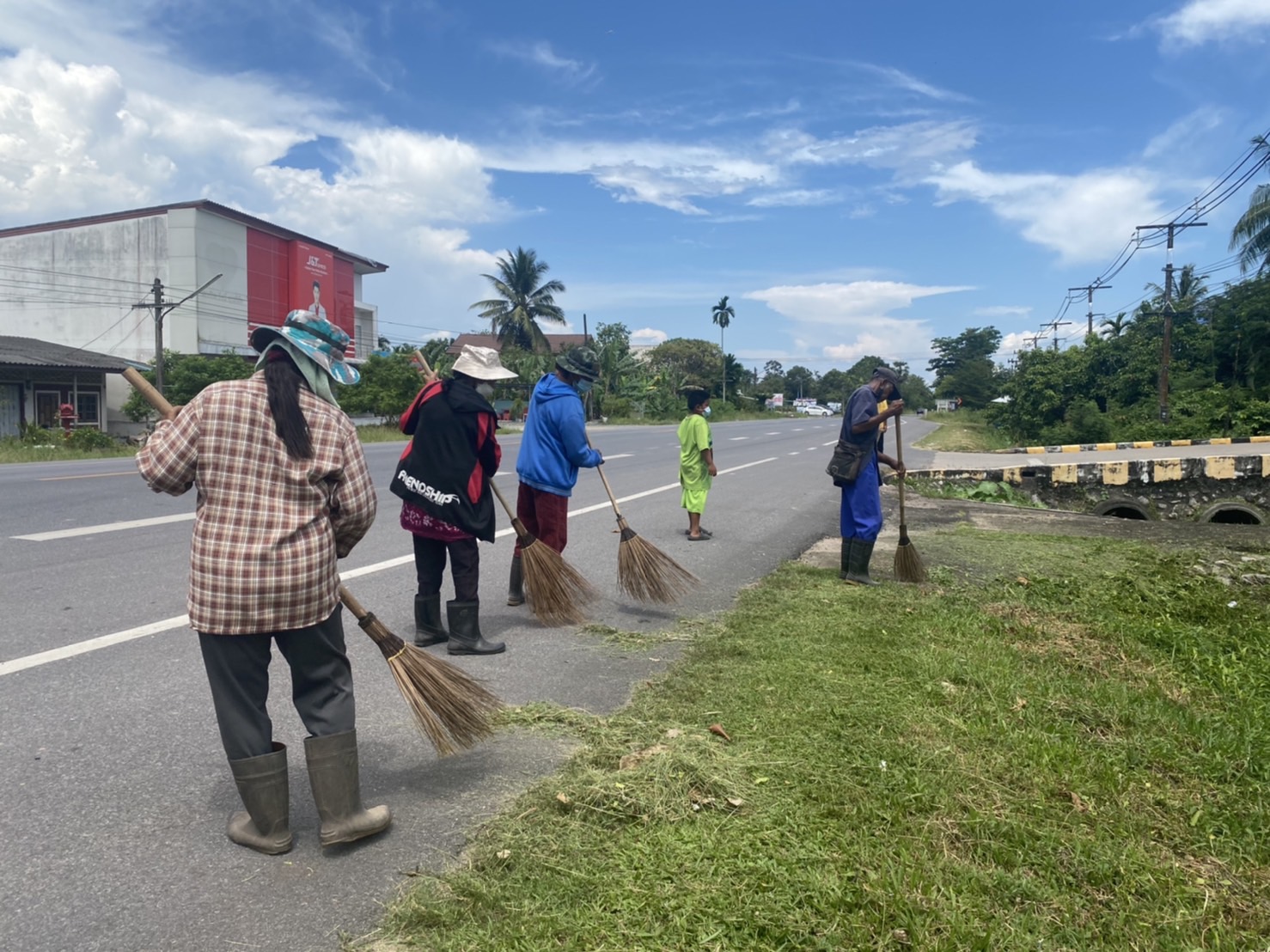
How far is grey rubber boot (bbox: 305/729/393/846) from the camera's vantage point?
2795 millimetres

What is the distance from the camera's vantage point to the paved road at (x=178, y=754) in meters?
2.49

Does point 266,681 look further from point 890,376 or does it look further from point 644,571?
point 890,376

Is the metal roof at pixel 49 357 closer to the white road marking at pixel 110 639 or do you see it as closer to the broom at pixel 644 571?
the white road marking at pixel 110 639

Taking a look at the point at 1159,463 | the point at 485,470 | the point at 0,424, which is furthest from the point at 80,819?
the point at 0,424

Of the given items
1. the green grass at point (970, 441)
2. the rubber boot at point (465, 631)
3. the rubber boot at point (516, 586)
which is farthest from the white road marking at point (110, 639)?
the green grass at point (970, 441)

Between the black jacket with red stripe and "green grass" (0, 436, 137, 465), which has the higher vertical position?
the black jacket with red stripe

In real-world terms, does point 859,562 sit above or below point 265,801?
above

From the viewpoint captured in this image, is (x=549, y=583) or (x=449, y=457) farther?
(x=549, y=583)

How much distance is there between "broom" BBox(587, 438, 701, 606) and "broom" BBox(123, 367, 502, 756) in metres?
2.55

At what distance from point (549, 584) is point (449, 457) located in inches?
42.0

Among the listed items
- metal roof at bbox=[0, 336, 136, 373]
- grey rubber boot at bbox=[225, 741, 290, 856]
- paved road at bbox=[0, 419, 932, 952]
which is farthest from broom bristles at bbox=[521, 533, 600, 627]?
metal roof at bbox=[0, 336, 136, 373]

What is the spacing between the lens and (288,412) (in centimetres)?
275

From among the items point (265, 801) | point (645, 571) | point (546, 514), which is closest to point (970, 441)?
point (645, 571)

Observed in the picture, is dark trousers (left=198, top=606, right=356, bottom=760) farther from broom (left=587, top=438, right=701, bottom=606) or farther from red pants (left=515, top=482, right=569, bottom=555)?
broom (left=587, top=438, right=701, bottom=606)
